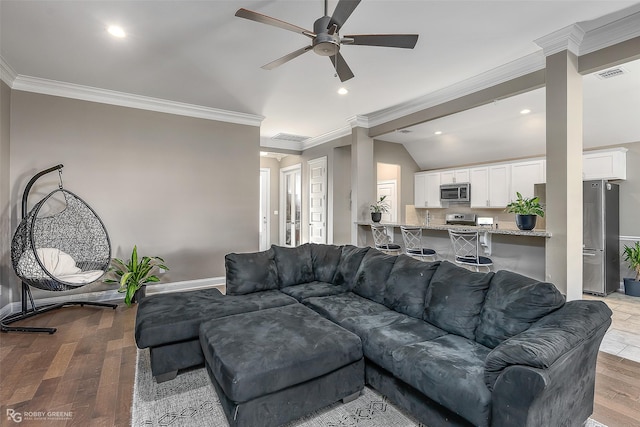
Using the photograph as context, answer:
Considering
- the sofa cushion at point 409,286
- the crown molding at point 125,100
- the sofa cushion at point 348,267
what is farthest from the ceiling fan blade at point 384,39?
the crown molding at point 125,100

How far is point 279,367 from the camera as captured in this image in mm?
1713

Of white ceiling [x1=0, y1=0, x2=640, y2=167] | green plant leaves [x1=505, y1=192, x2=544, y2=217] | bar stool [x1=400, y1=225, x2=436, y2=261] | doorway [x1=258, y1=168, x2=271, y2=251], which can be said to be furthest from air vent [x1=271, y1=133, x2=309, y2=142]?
green plant leaves [x1=505, y1=192, x2=544, y2=217]

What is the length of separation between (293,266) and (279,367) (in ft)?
5.96

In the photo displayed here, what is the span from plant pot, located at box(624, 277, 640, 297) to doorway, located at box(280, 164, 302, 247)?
19.5 ft

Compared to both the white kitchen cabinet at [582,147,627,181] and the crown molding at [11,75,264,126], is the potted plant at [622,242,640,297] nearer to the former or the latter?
the white kitchen cabinet at [582,147,627,181]

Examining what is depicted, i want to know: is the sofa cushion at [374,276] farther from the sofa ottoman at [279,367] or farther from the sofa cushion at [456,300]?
the sofa ottoman at [279,367]

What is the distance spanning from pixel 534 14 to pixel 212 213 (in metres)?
4.62

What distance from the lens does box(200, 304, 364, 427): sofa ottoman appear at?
165 centimetres

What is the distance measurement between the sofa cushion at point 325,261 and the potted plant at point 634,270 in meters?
4.50

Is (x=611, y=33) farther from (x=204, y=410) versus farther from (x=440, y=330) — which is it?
(x=204, y=410)

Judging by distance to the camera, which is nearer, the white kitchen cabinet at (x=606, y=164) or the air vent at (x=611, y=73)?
the air vent at (x=611, y=73)

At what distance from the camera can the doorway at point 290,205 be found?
7.77 metres

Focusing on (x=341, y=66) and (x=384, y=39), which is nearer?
(x=384, y=39)

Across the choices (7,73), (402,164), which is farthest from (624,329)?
(7,73)
